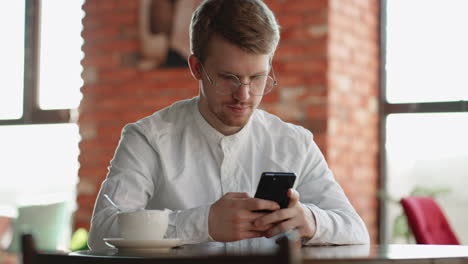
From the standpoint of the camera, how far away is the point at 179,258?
965 mm

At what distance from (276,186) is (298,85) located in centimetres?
248

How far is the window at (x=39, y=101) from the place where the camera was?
5348mm

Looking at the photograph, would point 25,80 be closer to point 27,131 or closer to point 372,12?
point 27,131

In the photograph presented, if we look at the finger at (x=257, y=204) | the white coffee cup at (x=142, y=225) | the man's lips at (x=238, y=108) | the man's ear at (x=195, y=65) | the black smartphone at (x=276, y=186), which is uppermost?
the man's ear at (x=195, y=65)

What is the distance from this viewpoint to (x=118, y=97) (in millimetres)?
4742

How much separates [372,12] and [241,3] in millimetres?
2555

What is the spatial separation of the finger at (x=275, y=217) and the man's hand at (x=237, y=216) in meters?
0.01

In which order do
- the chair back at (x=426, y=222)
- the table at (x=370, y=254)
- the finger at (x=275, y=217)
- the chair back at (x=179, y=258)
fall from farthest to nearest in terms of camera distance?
1. the chair back at (x=426, y=222)
2. the finger at (x=275, y=217)
3. the table at (x=370, y=254)
4. the chair back at (x=179, y=258)

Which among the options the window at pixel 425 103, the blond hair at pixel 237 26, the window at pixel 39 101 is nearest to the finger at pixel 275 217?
the blond hair at pixel 237 26

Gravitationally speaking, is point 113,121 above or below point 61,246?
above

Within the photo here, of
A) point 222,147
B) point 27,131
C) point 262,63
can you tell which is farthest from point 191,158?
point 27,131

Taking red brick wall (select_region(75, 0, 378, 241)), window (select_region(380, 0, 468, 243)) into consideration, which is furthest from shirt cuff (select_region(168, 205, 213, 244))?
window (select_region(380, 0, 468, 243))

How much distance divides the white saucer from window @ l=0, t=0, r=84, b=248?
377 cm

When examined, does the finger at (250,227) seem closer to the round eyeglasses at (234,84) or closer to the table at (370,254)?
the table at (370,254)
